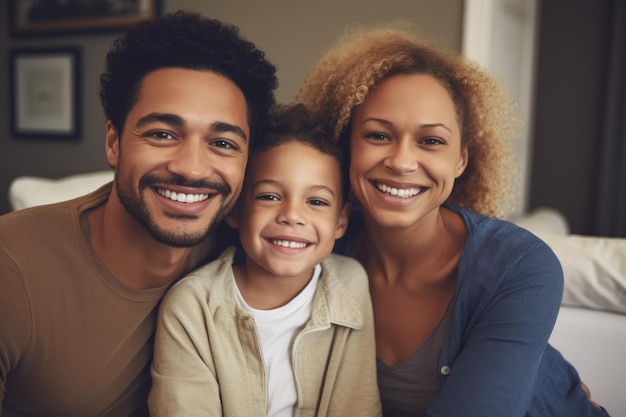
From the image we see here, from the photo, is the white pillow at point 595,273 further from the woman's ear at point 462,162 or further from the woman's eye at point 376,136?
the woman's eye at point 376,136

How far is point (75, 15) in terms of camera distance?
3.69 metres

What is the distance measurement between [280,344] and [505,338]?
1.68 feet

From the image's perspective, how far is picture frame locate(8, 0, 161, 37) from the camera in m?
3.50

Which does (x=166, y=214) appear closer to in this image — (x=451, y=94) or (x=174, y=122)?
(x=174, y=122)

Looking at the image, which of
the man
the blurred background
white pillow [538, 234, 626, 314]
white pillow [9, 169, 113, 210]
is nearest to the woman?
white pillow [538, 234, 626, 314]

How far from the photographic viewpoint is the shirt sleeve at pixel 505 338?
1.16 meters

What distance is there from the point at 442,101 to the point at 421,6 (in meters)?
1.68

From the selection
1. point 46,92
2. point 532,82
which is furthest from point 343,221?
point 46,92

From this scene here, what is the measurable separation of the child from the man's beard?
0.38 ft

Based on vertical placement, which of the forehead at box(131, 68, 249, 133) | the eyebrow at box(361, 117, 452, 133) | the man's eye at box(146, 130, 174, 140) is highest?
the forehead at box(131, 68, 249, 133)

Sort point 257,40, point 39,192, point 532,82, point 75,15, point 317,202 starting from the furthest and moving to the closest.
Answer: point 532,82, point 75,15, point 257,40, point 39,192, point 317,202

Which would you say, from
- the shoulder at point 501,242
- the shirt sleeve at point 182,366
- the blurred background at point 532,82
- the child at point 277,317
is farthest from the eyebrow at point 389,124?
the blurred background at point 532,82

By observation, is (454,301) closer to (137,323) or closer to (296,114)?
(296,114)

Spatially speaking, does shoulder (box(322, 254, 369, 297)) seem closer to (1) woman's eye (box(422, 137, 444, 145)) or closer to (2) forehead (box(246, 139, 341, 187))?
(2) forehead (box(246, 139, 341, 187))
